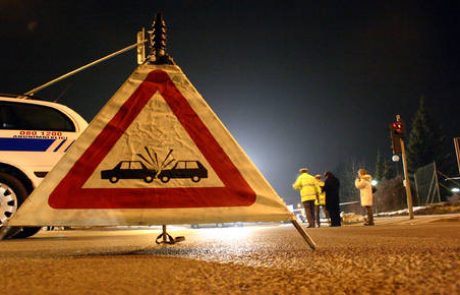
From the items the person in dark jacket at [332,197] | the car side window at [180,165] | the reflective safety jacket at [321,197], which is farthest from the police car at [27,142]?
the reflective safety jacket at [321,197]

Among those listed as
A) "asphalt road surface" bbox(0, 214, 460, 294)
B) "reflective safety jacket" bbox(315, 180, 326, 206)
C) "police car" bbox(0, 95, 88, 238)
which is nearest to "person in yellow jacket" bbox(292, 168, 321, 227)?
"reflective safety jacket" bbox(315, 180, 326, 206)

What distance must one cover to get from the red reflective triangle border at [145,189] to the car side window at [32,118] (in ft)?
19.2

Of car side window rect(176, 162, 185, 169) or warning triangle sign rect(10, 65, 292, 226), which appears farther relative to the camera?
car side window rect(176, 162, 185, 169)

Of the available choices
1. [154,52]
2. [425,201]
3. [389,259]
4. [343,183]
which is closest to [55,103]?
[154,52]

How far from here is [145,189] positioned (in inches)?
120

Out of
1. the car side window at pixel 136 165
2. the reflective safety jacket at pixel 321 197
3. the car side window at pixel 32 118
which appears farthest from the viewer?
the reflective safety jacket at pixel 321 197

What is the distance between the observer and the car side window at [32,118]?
27.3 feet

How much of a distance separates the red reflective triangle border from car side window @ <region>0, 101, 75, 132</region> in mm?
5858

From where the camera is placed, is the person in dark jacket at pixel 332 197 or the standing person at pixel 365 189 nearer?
the standing person at pixel 365 189

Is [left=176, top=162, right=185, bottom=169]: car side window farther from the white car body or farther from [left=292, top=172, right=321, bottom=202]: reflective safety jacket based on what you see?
[left=292, top=172, right=321, bottom=202]: reflective safety jacket

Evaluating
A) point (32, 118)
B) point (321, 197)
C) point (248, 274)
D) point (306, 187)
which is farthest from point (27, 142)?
point (321, 197)

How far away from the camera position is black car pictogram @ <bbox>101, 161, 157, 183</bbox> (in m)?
3.05

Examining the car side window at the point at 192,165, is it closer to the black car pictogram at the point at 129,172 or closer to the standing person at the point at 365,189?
the black car pictogram at the point at 129,172

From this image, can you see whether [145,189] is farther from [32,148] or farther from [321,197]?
[321,197]
